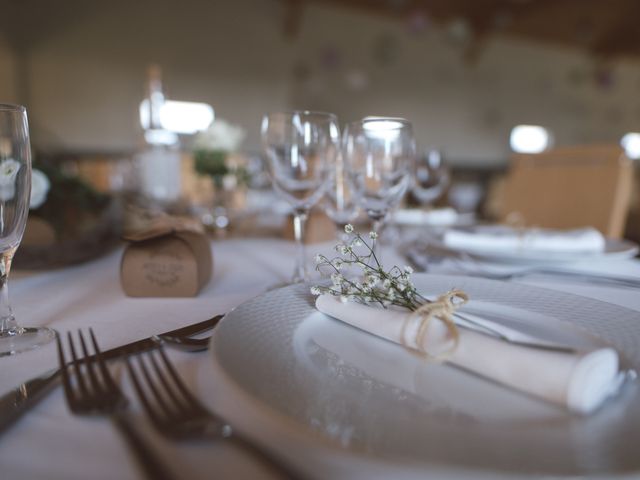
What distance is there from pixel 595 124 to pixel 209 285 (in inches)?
429

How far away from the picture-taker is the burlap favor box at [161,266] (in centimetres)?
60

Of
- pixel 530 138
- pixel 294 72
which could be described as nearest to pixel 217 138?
pixel 294 72

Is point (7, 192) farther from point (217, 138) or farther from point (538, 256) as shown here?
point (217, 138)

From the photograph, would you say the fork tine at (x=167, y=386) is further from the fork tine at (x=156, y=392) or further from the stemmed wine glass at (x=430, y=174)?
the stemmed wine glass at (x=430, y=174)

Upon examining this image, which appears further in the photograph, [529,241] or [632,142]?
[632,142]

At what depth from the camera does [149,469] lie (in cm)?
22

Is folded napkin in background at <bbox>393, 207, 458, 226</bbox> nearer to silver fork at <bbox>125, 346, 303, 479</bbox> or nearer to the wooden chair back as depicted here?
the wooden chair back

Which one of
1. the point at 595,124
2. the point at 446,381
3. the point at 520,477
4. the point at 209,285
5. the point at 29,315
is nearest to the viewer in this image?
the point at 520,477

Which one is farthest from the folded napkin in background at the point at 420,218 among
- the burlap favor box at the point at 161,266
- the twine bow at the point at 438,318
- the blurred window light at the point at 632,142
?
the blurred window light at the point at 632,142

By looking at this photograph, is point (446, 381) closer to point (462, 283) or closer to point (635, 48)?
point (462, 283)

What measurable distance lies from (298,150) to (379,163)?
0.12 meters

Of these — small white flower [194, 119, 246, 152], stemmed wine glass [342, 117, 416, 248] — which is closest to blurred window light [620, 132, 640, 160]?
small white flower [194, 119, 246, 152]

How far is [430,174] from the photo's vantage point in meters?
1.22

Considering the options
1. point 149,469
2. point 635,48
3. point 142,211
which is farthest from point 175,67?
point 635,48
